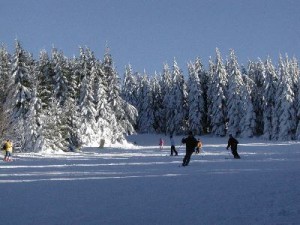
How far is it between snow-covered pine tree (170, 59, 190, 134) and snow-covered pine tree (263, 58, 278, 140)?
16.8 meters

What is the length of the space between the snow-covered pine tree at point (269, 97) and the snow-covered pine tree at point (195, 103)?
12503mm

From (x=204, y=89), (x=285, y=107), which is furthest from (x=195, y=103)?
(x=285, y=107)

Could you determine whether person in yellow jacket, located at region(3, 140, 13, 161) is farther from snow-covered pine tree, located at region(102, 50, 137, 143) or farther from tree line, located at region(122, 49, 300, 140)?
tree line, located at region(122, 49, 300, 140)

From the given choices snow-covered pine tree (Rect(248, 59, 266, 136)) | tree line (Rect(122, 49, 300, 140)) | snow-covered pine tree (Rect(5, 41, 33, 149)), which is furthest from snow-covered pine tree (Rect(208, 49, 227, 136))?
snow-covered pine tree (Rect(5, 41, 33, 149))

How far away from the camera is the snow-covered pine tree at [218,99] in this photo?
77188 mm

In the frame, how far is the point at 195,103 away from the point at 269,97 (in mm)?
14187

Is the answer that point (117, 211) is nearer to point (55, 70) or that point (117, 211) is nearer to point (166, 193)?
point (166, 193)

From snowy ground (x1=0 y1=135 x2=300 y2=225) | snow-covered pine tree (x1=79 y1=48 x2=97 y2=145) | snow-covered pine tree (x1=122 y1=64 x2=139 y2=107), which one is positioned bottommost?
snowy ground (x1=0 y1=135 x2=300 y2=225)

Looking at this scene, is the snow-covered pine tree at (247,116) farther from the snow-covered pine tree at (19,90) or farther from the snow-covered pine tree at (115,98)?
the snow-covered pine tree at (19,90)

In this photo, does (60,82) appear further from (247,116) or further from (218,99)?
(247,116)

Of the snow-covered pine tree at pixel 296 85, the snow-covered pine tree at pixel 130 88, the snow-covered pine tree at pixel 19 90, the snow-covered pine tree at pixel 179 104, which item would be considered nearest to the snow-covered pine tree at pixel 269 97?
the snow-covered pine tree at pixel 296 85

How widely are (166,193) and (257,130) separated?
67.8 meters

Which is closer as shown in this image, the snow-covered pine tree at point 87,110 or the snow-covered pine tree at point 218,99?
the snow-covered pine tree at point 87,110

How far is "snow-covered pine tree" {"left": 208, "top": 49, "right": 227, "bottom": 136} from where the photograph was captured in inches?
3039
